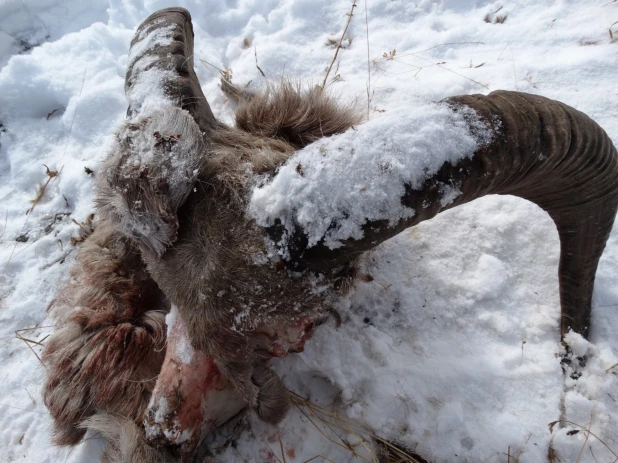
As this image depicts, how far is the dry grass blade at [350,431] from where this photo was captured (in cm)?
216

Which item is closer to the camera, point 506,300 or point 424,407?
point 424,407

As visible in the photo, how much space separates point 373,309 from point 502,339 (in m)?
0.72

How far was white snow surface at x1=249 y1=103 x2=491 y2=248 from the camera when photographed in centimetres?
136

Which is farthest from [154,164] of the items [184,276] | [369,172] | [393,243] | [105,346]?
[393,243]

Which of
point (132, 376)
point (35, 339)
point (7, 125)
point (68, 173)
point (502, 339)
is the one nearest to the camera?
point (132, 376)

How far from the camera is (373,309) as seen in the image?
99.2 inches

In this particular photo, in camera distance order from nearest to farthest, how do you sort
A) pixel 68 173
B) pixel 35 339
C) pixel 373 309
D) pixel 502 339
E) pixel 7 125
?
pixel 502 339
pixel 373 309
pixel 35 339
pixel 68 173
pixel 7 125

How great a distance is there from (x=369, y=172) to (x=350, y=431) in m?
1.53

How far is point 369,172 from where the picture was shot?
1364 millimetres

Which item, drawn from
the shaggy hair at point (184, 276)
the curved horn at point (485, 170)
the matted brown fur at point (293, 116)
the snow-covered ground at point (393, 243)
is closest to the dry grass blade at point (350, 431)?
the snow-covered ground at point (393, 243)

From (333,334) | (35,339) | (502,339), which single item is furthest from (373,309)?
(35,339)

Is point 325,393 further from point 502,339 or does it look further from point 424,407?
point 502,339

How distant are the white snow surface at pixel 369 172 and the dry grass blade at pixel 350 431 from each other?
4.27 ft

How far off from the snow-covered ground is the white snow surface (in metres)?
0.85
